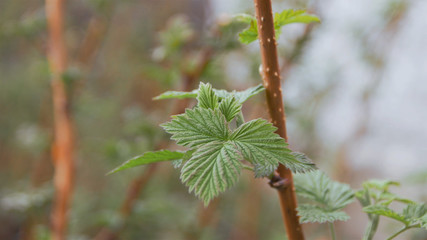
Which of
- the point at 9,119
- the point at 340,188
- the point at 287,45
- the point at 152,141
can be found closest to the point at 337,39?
the point at 287,45

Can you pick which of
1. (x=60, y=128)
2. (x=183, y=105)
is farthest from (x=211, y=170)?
(x=60, y=128)

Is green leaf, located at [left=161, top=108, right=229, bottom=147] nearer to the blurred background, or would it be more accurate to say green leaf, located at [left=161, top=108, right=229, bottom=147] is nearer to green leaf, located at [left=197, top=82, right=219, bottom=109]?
green leaf, located at [left=197, top=82, right=219, bottom=109]

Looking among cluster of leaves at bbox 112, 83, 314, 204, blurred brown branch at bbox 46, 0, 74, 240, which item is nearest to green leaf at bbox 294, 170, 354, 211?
cluster of leaves at bbox 112, 83, 314, 204

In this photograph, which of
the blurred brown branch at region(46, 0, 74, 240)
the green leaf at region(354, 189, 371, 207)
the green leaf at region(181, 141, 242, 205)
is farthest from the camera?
the blurred brown branch at region(46, 0, 74, 240)

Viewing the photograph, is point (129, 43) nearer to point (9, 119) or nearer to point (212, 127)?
point (9, 119)

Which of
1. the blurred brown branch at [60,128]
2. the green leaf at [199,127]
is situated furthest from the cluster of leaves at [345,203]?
the blurred brown branch at [60,128]

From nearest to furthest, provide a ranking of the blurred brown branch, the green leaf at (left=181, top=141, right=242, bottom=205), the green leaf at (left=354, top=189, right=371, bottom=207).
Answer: the green leaf at (left=181, top=141, right=242, bottom=205), the green leaf at (left=354, top=189, right=371, bottom=207), the blurred brown branch

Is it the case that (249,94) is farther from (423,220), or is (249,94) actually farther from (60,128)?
(60,128)

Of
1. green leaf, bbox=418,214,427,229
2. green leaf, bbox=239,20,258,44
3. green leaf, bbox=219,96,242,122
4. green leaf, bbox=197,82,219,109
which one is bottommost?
green leaf, bbox=418,214,427,229
